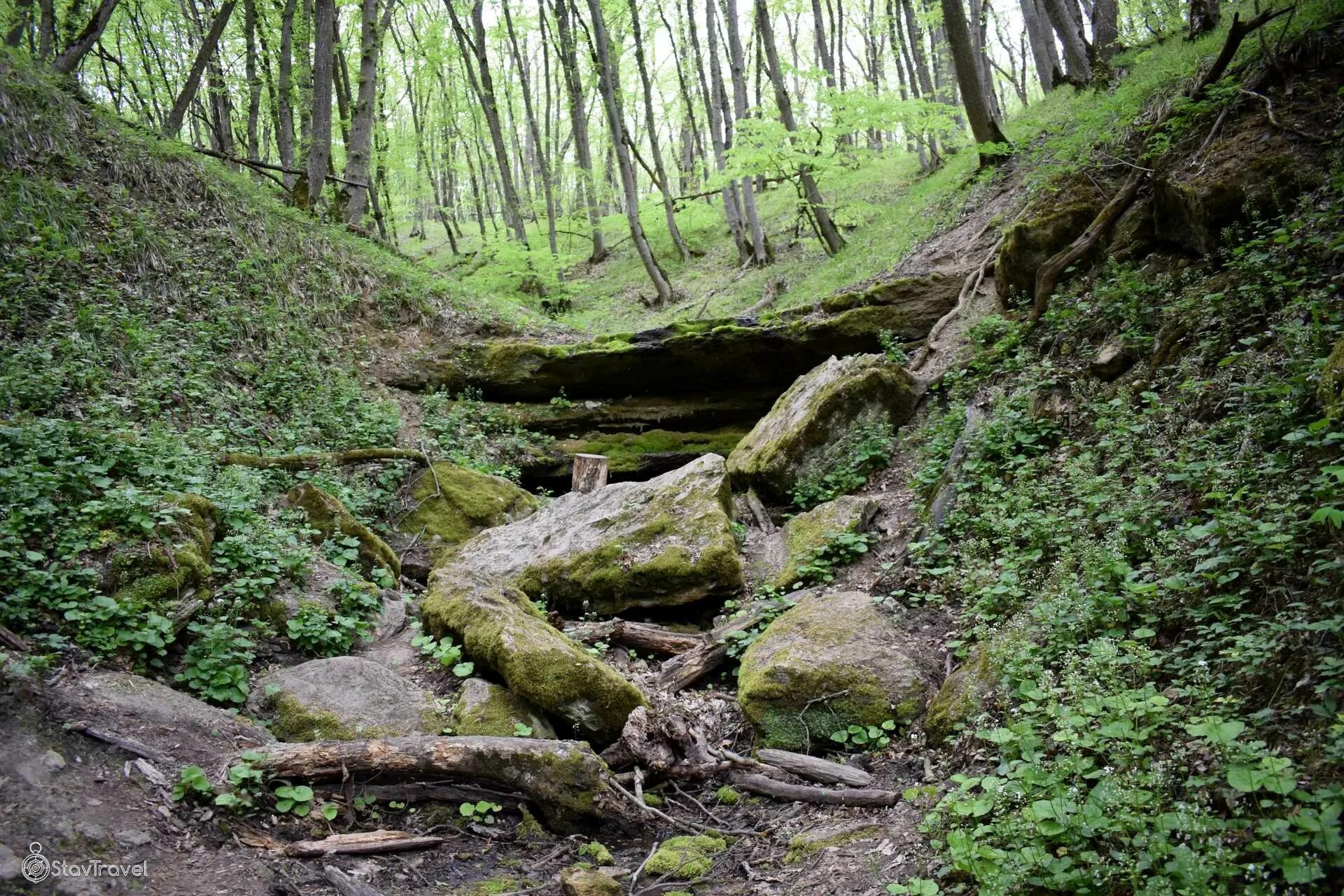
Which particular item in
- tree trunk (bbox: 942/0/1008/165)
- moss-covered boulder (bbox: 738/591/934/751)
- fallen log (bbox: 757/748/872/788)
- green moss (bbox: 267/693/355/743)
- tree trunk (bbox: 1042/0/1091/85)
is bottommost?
fallen log (bbox: 757/748/872/788)

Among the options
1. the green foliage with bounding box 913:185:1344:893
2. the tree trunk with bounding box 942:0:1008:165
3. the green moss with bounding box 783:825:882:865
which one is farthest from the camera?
the tree trunk with bounding box 942:0:1008:165

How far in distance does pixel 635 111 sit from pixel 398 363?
2742cm

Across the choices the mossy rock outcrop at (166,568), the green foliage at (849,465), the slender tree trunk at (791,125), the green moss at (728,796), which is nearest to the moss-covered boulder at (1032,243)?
the green foliage at (849,465)

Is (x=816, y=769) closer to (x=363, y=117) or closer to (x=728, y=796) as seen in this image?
(x=728, y=796)

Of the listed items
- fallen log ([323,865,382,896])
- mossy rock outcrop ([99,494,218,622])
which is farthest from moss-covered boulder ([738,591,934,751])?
mossy rock outcrop ([99,494,218,622])

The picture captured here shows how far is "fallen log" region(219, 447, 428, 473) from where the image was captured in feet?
25.2

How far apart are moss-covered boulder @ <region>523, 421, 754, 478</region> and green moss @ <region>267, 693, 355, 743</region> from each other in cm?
615

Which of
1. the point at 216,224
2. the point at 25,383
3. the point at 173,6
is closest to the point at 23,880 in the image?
the point at 25,383

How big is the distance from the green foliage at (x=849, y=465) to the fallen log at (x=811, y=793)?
4.05 metres

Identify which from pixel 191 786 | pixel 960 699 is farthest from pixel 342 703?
pixel 960 699

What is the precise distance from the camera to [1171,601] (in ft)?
12.1

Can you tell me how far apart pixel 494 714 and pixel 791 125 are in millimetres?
14704

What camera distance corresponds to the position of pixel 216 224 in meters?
11.1

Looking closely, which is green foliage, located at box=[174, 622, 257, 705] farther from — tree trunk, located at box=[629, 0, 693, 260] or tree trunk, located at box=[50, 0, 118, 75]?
tree trunk, located at box=[629, 0, 693, 260]
